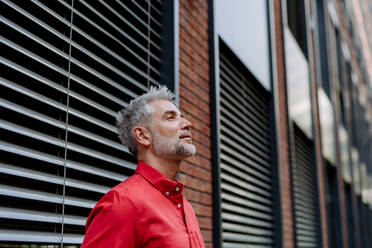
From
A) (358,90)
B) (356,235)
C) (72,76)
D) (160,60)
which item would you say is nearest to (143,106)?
(72,76)

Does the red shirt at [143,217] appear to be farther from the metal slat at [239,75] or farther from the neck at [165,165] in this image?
the metal slat at [239,75]

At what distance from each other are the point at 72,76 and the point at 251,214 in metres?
3.13

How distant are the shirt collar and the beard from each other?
0.09 m

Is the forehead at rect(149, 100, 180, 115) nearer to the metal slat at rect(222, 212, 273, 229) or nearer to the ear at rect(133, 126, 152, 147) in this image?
the ear at rect(133, 126, 152, 147)

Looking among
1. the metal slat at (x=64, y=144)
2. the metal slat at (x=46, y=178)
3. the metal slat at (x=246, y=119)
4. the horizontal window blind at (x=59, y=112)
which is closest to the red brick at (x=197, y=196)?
the horizontal window blind at (x=59, y=112)

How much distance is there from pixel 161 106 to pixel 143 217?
63cm

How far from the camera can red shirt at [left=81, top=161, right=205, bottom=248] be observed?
168 cm

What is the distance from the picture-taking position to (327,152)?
34.9 feet

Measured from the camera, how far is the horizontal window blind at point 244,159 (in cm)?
458

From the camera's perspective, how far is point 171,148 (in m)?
2.15

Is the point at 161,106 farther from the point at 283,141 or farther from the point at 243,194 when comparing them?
the point at 283,141

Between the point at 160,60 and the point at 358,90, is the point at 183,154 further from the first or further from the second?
the point at 358,90

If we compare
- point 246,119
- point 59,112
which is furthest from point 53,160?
point 246,119

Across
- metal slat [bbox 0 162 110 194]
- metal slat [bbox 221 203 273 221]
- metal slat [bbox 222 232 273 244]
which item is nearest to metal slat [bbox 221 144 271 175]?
metal slat [bbox 221 203 273 221]
